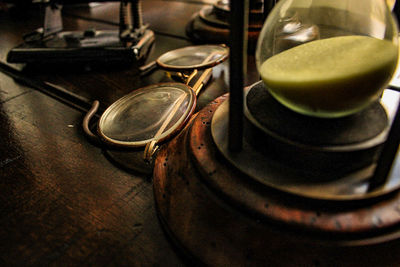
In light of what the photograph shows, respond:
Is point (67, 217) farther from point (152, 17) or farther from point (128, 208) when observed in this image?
point (152, 17)

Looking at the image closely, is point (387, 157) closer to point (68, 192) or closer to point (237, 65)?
point (237, 65)

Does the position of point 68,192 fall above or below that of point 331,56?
below

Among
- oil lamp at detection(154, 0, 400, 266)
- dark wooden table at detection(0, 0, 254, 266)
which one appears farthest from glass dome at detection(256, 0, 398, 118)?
dark wooden table at detection(0, 0, 254, 266)

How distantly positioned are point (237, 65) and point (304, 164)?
129 mm

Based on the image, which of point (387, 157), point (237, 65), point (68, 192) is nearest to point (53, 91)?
point (68, 192)

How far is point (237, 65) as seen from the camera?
0.32 m

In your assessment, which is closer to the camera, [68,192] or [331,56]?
[331,56]

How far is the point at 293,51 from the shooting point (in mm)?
401

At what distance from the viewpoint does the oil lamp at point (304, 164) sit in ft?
1.04

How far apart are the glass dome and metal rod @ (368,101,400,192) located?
0.05 metres

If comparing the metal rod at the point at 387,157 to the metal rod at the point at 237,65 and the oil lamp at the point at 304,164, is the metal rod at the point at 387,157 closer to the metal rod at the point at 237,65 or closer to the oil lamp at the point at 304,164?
the oil lamp at the point at 304,164

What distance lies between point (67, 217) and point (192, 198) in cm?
17

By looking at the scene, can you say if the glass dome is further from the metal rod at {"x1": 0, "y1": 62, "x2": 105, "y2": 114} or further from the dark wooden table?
the metal rod at {"x1": 0, "y1": 62, "x2": 105, "y2": 114}

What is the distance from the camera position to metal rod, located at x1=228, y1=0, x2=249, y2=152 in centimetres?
30
